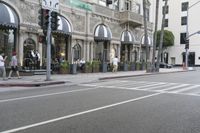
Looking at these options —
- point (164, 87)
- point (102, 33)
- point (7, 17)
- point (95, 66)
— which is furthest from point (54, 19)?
point (102, 33)

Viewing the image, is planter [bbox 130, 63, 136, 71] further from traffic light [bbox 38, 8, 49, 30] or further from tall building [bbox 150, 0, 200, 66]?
tall building [bbox 150, 0, 200, 66]

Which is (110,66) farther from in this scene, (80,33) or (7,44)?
(7,44)

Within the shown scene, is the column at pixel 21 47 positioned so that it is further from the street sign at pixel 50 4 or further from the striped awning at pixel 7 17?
the street sign at pixel 50 4

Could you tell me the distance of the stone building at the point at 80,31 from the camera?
27828mm

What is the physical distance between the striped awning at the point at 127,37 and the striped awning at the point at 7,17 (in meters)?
18.4

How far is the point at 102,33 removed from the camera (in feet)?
125

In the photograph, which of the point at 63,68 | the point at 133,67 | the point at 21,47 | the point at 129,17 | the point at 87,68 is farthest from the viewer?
the point at 129,17

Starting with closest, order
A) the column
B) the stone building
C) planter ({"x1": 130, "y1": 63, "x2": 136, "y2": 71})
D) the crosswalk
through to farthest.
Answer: the crosswalk → the stone building → the column → planter ({"x1": 130, "y1": 63, "x2": 136, "y2": 71})

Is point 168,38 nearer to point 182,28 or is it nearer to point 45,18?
point 182,28

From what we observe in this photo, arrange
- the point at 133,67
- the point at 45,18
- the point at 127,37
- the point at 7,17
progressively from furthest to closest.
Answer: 1. the point at 127,37
2. the point at 133,67
3. the point at 7,17
4. the point at 45,18

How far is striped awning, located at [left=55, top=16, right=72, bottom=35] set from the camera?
3144cm

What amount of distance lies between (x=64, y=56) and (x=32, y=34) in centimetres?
582

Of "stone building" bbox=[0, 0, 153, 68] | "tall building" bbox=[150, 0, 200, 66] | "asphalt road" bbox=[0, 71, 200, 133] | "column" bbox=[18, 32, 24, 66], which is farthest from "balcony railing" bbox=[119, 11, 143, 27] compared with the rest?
"tall building" bbox=[150, 0, 200, 66]

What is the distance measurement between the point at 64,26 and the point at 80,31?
11.4ft
